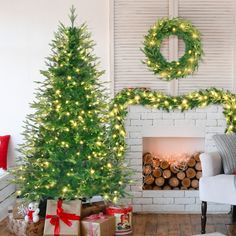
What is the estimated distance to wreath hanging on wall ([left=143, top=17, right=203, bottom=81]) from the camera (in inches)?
228

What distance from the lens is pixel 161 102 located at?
588 cm

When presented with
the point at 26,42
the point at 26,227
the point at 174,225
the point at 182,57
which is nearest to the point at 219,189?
the point at 174,225

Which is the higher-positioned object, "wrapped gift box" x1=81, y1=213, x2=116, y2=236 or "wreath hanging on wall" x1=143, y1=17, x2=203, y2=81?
"wreath hanging on wall" x1=143, y1=17, x2=203, y2=81

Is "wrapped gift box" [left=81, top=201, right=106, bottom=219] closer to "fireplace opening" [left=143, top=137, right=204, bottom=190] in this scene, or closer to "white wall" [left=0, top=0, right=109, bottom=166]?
"fireplace opening" [left=143, top=137, right=204, bottom=190]

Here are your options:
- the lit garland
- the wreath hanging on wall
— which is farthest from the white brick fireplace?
the wreath hanging on wall

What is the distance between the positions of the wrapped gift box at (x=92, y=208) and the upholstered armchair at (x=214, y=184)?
94 centimetres

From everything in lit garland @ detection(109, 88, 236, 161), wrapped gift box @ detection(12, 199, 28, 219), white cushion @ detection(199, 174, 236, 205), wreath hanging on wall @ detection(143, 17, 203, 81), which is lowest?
wrapped gift box @ detection(12, 199, 28, 219)

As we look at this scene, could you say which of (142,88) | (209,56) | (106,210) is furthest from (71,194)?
(209,56)

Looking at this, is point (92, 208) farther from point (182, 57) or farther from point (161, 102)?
point (182, 57)

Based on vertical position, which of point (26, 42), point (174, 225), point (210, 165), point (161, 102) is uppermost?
point (26, 42)

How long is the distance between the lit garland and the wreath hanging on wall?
Result: 0.25 meters

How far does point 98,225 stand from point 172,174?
5.06 feet

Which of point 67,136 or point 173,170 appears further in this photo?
point 173,170

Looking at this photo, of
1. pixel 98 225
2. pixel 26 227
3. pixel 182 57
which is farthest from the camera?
pixel 182 57
